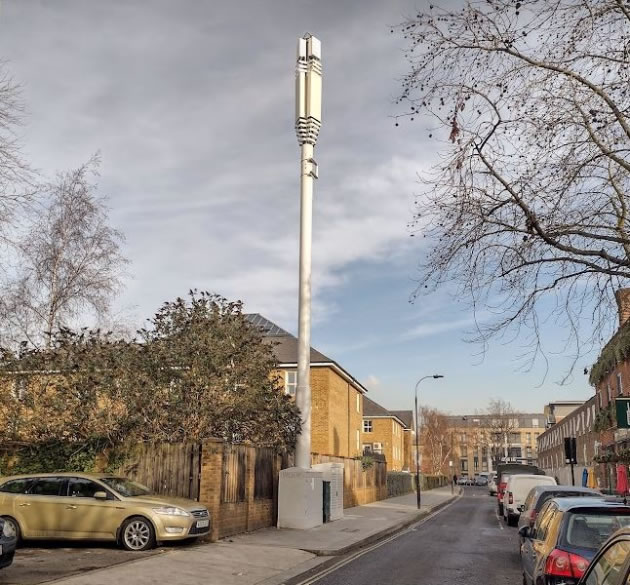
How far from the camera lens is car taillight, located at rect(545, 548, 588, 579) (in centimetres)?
606

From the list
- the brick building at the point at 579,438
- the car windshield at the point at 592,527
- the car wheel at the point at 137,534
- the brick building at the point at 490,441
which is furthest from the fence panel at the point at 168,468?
the brick building at the point at 490,441

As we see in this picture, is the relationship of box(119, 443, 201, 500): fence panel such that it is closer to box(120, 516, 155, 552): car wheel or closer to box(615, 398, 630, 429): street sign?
box(120, 516, 155, 552): car wheel

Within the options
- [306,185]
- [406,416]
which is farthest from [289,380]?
[406,416]

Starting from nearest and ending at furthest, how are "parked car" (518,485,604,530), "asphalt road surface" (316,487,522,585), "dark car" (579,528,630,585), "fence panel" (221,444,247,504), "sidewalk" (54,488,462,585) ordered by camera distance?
"dark car" (579,528,630,585), "sidewalk" (54,488,462,585), "asphalt road surface" (316,487,522,585), "parked car" (518,485,604,530), "fence panel" (221,444,247,504)

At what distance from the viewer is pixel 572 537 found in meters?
6.48

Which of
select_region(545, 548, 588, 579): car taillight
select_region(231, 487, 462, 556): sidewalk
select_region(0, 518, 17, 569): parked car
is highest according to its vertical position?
select_region(545, 548, 588, 579): car taillight

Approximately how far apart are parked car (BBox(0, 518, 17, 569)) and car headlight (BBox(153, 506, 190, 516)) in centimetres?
388

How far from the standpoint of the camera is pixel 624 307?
10.5m

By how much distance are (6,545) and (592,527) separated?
718cm

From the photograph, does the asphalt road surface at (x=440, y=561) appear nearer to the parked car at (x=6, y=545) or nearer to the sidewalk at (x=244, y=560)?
the sidewalk at (x=244, y=560)

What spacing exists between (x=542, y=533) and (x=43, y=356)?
1398 cm

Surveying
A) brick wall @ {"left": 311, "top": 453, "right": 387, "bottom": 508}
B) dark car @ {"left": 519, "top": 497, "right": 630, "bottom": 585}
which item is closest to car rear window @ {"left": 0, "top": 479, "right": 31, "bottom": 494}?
dark car @ {"left": 519, "top": 497, "right": 630, "bottom": 585}

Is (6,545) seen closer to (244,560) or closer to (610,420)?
(244,560)

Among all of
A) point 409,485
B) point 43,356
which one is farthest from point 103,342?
point 409,485
